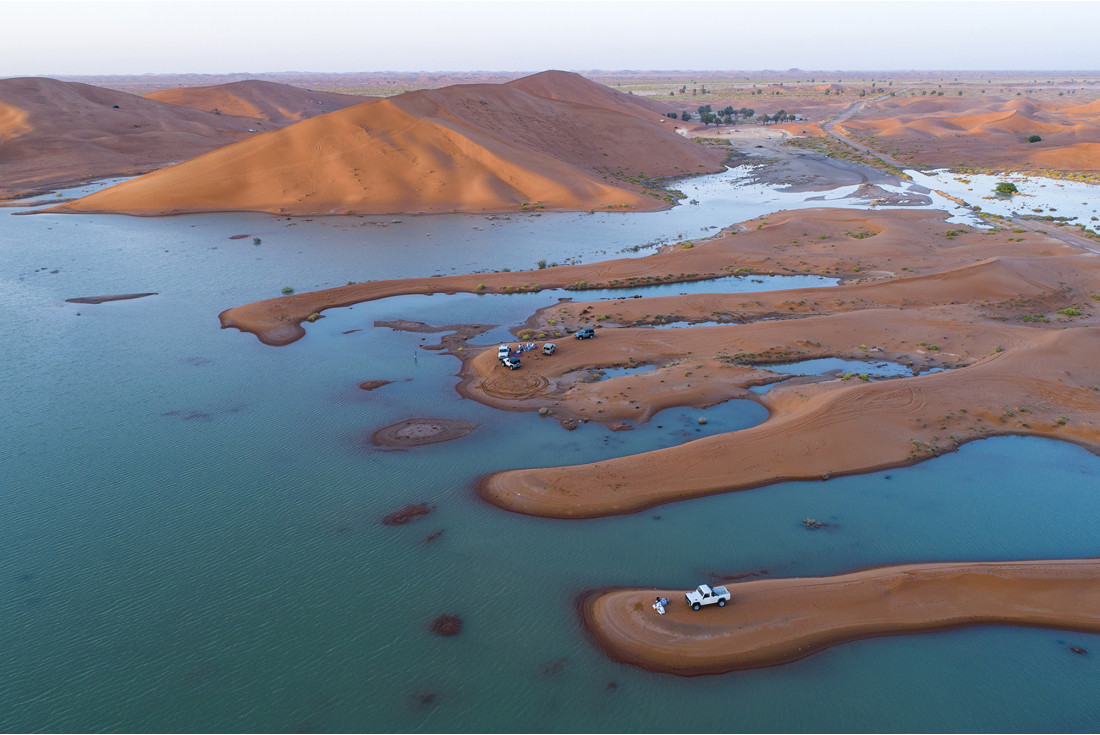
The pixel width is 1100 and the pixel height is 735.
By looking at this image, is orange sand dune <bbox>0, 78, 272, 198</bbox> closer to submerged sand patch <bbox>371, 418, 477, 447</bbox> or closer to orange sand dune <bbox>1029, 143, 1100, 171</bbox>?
submerged sand patch <bbox>371, 418, 477, 447</bbox>

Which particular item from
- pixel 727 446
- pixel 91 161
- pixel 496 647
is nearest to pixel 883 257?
pixel 727 446

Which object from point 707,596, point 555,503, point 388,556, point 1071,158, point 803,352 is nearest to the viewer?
point 707,596

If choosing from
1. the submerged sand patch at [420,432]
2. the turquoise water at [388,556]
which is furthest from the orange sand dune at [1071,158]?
the submerged sand patch at [420,432]

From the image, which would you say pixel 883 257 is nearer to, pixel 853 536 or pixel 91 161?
pixel 853 536

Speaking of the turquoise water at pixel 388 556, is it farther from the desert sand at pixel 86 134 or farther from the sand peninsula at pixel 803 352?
the desert sand at pixel 86 134

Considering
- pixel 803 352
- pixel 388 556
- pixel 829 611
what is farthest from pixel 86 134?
pixel 829 611

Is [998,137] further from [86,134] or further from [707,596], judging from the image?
[86,134]

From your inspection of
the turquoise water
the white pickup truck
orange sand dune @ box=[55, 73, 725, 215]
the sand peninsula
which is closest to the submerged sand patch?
the turquoise water
